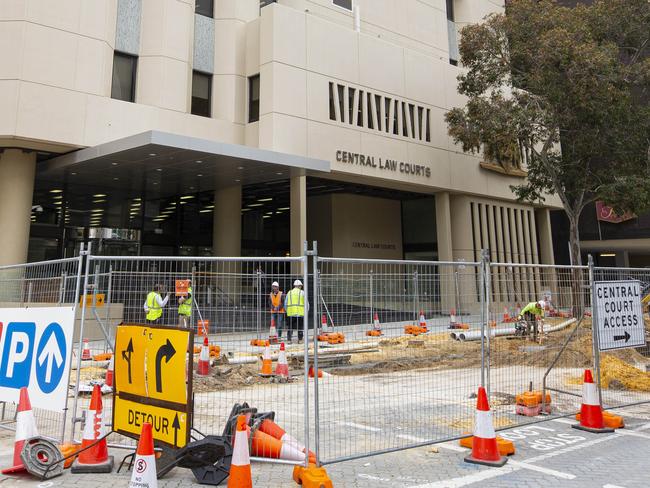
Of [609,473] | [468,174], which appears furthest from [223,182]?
[609,473]

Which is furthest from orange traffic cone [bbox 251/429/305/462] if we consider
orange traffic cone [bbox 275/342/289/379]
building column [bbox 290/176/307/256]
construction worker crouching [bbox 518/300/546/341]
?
building column [bbox 290/176/307/256]

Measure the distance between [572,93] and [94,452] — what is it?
2244 cm

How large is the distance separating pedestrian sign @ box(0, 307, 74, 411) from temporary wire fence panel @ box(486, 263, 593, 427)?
16.1ft

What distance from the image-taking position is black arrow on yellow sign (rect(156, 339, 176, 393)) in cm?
461

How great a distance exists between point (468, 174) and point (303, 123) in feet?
39.3

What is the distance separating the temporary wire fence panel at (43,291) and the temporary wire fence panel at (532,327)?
522cm

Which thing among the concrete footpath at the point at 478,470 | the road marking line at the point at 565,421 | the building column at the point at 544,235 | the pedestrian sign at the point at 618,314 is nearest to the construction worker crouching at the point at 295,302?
the concrete footpath at the point at 478,470

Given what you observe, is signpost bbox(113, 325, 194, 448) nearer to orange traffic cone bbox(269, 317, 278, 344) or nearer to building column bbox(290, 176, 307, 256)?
orange traffic cone bbox(269, 317, 278, 344)

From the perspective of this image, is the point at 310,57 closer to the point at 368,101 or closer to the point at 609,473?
the point at 368,101

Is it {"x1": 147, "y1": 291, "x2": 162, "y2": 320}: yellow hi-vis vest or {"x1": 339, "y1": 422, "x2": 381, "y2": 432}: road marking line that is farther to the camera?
{"x1": 147, "y1": 291, "x2": 162, "y2": 320}: yellow hi-vis vest

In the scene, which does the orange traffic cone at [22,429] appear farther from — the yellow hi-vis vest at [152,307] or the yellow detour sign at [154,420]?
the yellow hi-vis vest at [152,307]

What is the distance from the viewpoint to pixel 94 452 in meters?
4.84

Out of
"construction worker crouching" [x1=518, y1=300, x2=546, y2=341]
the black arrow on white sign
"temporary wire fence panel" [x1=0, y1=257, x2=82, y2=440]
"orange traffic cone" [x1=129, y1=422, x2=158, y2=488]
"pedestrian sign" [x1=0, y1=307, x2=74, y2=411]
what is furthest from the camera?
"construction worker crouching" [x1=518, y1=300, x2=546, y2=341]

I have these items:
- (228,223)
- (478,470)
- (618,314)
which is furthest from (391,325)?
(228,223)
